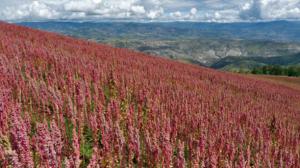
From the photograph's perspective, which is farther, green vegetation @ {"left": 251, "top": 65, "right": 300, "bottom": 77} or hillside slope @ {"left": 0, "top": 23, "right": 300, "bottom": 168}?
green vegetation @ {"left": 251, "top": 65, "right": 300, "bottom": 77}

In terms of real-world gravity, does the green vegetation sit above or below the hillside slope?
below

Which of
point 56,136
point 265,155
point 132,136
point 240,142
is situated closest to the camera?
point 56,136

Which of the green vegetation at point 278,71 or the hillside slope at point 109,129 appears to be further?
the green vegetation at point 278,71

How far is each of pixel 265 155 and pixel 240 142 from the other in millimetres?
1402

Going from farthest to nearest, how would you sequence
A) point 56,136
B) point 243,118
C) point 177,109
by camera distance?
point 243,118
point 177,109
point 56,136

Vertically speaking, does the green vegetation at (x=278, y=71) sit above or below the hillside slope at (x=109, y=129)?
below

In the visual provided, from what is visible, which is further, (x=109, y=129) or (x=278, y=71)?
(x=278, y=71)

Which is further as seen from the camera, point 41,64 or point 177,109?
point 41,64

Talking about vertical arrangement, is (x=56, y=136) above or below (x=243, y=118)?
above

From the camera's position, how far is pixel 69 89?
402 inches

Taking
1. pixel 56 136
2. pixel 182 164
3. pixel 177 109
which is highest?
pixel 56 136

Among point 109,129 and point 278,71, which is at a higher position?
point 109,129

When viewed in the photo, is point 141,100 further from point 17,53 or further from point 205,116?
point 17,53

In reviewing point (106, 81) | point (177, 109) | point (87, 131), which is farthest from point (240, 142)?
point (106, 81)
